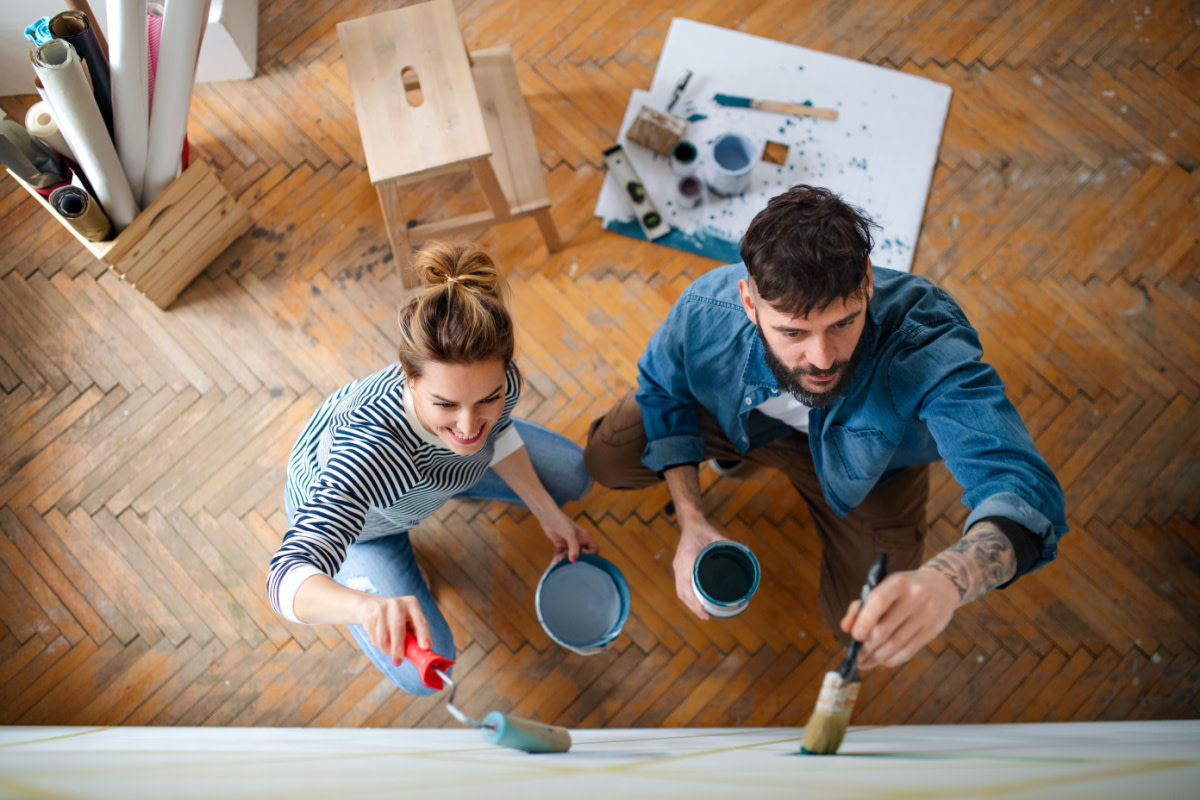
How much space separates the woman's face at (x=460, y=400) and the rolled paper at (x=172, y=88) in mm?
1135

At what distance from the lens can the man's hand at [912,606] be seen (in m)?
0.82

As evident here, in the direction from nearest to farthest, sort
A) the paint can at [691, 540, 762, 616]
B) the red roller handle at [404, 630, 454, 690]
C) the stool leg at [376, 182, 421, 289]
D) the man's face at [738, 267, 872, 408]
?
the red roller handle at [404, 630, 454, 690] → the man's face at [738, 267, 872, 408] → the paint can at [691, 540, 762, 616] → the stool leg at [376, 182, 421, 289]

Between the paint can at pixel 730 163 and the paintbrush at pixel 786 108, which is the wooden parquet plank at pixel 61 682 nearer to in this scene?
the paint can at pixel 730 163

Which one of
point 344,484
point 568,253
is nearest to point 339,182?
point 568,253

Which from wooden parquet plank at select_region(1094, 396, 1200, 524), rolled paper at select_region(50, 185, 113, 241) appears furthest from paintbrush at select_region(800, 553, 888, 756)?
rolled paper at select_region(50, 185, 113, 241)

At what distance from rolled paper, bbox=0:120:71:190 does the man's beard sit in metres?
1.69

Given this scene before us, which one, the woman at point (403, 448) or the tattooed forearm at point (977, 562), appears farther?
the woman at point (403, 448)

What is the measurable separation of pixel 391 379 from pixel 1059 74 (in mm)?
2465

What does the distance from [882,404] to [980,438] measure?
0.69 feet

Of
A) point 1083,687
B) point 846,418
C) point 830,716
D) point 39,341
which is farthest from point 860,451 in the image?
point 39,341

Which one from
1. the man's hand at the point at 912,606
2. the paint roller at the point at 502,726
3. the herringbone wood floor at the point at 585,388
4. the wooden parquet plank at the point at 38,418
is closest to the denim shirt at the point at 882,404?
the man's hand at the point at 912,606

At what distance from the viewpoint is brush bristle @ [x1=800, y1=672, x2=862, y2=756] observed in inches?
29.7

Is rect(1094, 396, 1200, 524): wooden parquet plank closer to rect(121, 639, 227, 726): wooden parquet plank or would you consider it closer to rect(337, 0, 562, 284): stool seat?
rect(337, 0, 562, 284): stool seat

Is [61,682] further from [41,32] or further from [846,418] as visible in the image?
[846,418]
